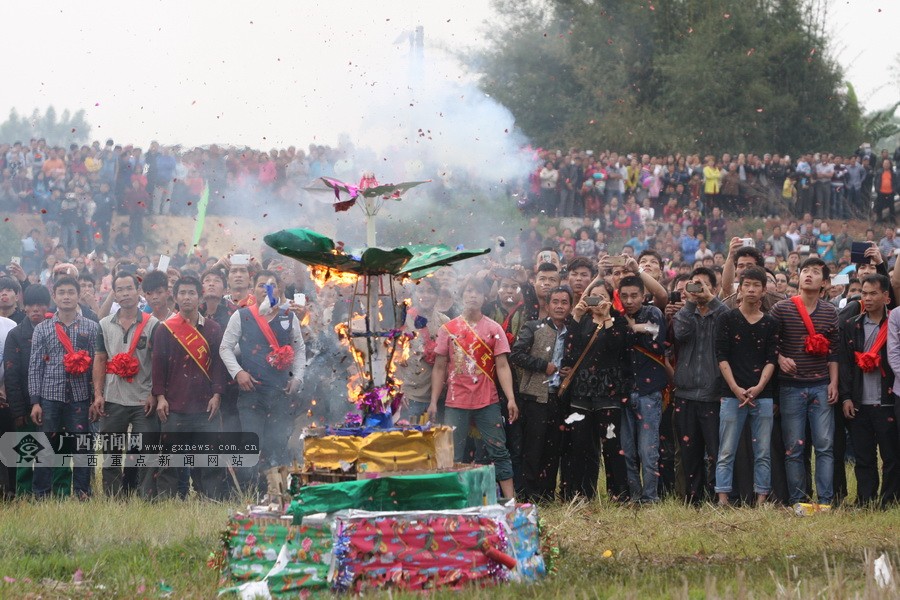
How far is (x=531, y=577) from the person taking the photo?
26.8 feet

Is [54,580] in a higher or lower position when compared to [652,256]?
lower

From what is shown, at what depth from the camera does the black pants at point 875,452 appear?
1123cm

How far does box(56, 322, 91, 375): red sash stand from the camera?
12.3 m

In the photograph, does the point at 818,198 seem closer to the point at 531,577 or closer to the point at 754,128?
the point at 754,128

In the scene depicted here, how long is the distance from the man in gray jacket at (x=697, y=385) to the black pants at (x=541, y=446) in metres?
1.19

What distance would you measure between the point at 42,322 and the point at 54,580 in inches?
187

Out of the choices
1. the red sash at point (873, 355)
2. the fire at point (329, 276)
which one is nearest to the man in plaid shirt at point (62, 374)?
the fire at point (329, 276)

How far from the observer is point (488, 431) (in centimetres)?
1173

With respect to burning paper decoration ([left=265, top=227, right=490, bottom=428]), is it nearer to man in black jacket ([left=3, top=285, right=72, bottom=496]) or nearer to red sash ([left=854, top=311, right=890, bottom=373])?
red sash ([left=854, top=311, right=890, bottom=373])

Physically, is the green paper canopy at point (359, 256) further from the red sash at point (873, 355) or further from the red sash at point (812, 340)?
the red sash at point (873, 355)

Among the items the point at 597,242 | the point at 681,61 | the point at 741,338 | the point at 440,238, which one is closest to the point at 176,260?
the point at 440,238

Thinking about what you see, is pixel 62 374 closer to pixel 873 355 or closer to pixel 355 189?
pixel 355 189

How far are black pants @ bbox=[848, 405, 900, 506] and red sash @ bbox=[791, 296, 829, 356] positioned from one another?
0.66 metres
